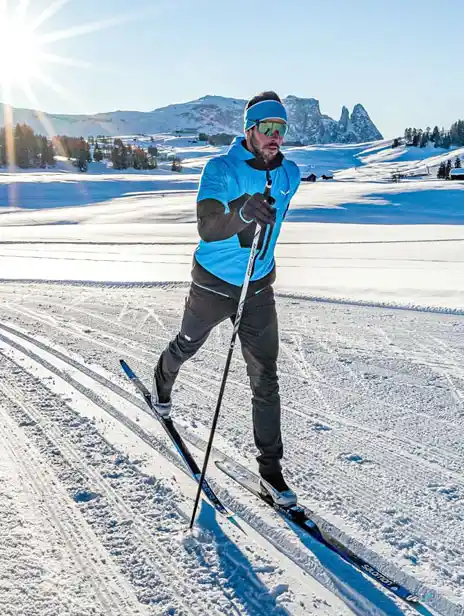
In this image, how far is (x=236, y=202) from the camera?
9.19ft

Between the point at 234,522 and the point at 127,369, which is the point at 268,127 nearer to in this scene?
the point at 234,522

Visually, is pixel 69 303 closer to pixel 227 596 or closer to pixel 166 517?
pixel 166 517

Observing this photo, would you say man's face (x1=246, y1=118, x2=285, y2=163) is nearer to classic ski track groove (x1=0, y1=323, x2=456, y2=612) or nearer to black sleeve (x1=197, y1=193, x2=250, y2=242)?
black sleeve (x1=197, y1=193, x2=250, y2=242)

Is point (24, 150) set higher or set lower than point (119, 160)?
higher

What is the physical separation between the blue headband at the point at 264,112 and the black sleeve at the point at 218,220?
46 cm

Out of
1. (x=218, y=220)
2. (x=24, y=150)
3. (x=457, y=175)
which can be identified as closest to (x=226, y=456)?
(x=218, y=220)

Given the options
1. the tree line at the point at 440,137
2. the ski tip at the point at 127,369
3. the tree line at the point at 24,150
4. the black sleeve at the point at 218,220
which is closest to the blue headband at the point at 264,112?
the black sleeve at the point at 218,220

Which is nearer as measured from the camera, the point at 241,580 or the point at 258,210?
the point at 241,580

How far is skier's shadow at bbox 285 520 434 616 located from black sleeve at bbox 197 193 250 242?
1.61 meters

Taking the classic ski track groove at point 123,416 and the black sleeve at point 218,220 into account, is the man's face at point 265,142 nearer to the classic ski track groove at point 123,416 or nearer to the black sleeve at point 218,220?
the black sleeve at point 218,220

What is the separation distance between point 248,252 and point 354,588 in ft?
5.74

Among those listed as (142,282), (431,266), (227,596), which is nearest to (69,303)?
(142,282)

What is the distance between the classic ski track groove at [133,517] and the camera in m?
2.35

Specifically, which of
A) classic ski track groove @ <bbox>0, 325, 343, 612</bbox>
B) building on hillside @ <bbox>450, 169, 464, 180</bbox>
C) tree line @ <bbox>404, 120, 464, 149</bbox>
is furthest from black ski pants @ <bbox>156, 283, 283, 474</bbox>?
tree line @ <bbox>404, 120, 464, 149</bbox>
